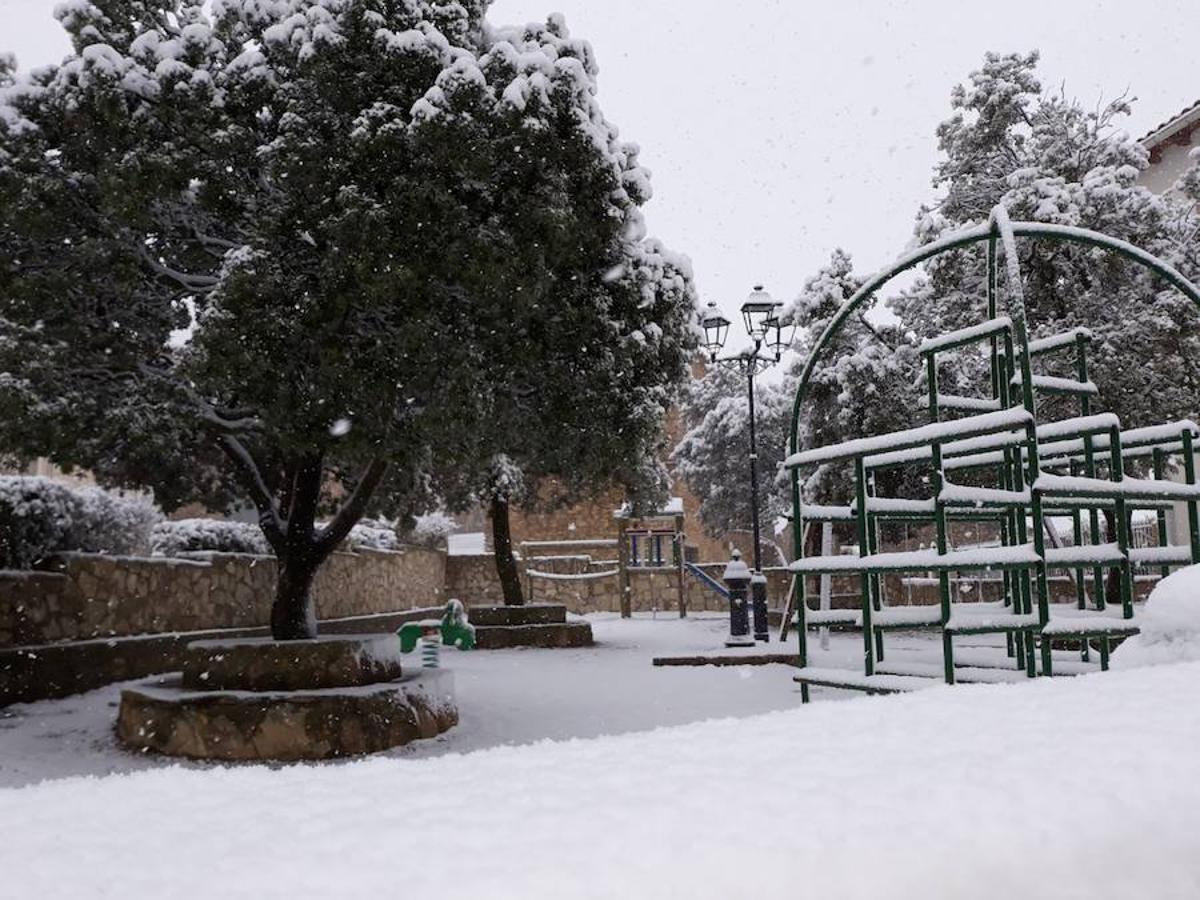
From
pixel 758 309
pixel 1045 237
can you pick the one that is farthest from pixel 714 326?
pixel 1045 237

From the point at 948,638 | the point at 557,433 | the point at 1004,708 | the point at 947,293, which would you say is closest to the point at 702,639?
the point at 947,293

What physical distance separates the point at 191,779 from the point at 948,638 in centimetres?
285

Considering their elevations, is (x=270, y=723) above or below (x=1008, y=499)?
below

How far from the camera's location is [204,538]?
12.4 m

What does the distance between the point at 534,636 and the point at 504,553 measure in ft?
7.46

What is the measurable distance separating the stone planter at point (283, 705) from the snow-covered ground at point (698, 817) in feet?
19.3

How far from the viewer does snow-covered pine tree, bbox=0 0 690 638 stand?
731cm

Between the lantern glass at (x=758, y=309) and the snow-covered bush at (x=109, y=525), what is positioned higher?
the lantern glass at (x=758, y=309)

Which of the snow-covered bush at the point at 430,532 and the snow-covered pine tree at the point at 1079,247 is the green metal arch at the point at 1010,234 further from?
the snow-covered bush at the point at 430,532

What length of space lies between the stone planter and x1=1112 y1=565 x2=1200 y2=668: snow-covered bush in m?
5.71

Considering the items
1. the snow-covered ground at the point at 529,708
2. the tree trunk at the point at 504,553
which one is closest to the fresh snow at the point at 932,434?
the snow-covered ground at the point at 529,708

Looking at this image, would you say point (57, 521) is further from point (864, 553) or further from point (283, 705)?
point (864, 553)

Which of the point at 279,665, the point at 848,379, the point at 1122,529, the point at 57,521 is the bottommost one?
the point at 279,665

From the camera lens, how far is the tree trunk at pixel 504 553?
55.9 feet
